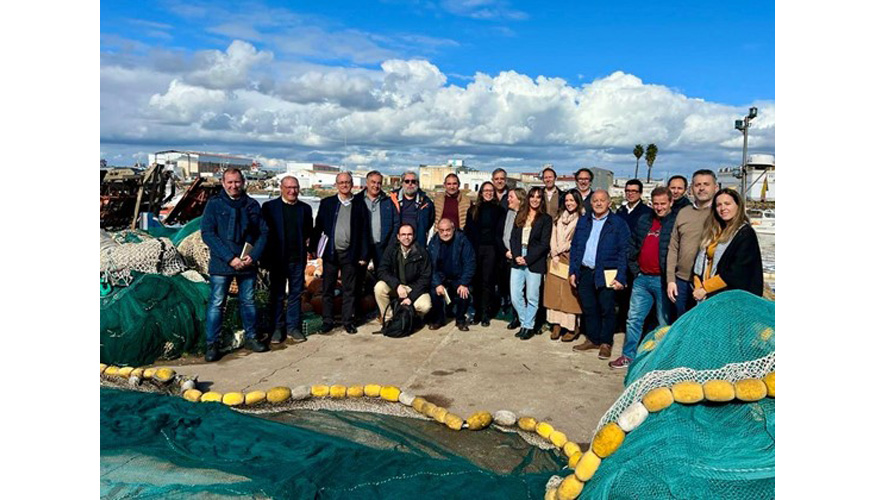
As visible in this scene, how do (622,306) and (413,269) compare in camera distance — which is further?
(622,306)

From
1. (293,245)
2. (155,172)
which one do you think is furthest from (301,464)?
(155,172)

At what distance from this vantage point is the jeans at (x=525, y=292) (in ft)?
23.1

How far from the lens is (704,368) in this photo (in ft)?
10.6

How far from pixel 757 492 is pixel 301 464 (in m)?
2.26

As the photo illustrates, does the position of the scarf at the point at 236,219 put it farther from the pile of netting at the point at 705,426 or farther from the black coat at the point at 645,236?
the pile of netting at the point at 705,426

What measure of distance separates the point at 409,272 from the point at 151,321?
9.42 feet

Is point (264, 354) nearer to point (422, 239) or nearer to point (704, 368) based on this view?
point (422, 239)

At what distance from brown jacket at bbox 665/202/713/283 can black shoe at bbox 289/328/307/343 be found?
401 centimetres

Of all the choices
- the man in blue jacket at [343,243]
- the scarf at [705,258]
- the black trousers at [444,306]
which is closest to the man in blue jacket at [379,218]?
the man in blue jacket at [343,243]

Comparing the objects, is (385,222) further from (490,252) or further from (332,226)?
(490,252)

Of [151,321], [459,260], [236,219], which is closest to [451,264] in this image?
[459,260]

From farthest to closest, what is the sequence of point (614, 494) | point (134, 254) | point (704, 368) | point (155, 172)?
point (155, 172) < point (134, 254) < point (704, 368) < point (614, 494)

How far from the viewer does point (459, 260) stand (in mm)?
7438

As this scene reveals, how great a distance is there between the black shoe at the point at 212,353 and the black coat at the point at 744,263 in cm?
485
